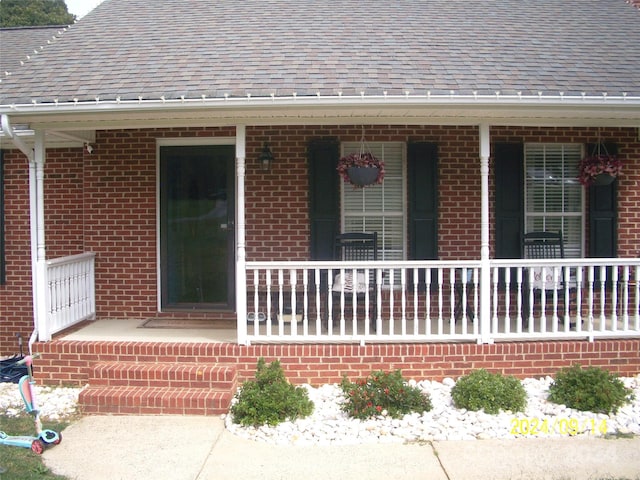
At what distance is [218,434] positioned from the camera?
5.01m

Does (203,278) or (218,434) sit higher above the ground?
(203,278)

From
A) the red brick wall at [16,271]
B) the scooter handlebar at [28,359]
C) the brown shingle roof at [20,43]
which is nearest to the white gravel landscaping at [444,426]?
the scooter handlebar at [28,359]

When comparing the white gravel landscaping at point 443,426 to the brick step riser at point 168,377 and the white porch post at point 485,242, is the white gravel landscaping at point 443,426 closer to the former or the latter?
the brick step riser at point 168,377

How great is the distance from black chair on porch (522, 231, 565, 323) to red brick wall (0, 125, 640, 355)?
0.63 metres

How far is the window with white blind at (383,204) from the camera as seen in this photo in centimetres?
739

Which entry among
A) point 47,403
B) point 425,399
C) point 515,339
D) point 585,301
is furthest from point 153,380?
point 585,301

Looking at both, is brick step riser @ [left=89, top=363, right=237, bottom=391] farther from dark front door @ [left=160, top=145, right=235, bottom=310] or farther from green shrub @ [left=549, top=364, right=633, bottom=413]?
green shrub @ [left=549, top=364, right=633, bottom=413]

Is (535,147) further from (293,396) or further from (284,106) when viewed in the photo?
(293,396)

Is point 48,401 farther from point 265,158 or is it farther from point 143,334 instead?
point 265,158

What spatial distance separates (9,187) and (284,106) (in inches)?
166

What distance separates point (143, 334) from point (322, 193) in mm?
2602

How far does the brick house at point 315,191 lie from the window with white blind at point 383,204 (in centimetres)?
2

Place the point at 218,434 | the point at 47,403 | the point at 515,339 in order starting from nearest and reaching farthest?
the point at 218,434
the point at 47,403
the point at 515,339

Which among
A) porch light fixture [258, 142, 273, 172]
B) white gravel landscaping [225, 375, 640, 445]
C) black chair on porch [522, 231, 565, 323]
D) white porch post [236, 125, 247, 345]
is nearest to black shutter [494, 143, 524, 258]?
black chair on porch [522, 231, 565, 323]
